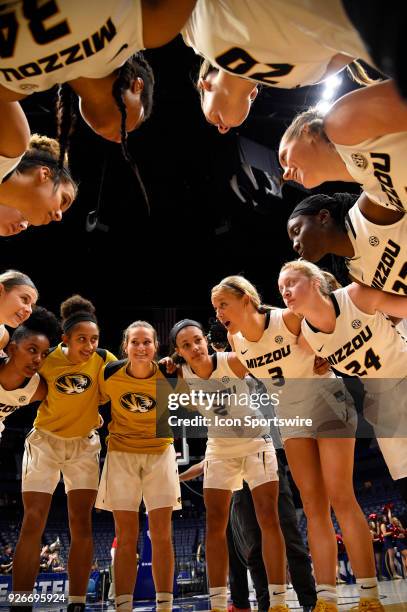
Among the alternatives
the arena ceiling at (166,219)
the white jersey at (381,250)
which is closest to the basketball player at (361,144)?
the white jersey at (381,250)

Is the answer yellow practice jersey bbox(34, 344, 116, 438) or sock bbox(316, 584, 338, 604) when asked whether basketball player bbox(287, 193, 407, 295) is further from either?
yellow practice jersey bbox(34, 344, 116, 438)

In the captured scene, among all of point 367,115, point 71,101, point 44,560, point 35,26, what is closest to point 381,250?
point 367,115

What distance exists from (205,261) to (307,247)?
726 centimetres

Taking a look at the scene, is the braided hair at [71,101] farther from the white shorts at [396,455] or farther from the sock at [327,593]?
the sock at [327,593]

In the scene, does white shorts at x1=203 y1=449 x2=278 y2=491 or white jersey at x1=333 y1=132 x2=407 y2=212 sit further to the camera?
white shorts at x1=203 y1=449 x2=278 y2=491

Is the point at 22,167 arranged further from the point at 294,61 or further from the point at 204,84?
the point at 294,61

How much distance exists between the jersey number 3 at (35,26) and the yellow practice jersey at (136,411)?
9.24 ft

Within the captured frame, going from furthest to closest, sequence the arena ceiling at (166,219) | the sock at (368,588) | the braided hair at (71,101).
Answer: the arena ceiling at (166,219), the sock at (368,588), the braided hair at (71,101)

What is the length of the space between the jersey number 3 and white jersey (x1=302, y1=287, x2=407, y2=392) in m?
2.15


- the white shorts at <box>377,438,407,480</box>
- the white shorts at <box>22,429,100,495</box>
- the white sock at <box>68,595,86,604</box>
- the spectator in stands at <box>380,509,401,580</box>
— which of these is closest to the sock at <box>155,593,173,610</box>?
the white sock at <box>68,595,86,604</box>

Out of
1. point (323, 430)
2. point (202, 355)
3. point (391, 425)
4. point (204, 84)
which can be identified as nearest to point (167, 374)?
point (202, 355)

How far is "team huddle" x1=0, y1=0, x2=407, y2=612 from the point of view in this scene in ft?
4.11

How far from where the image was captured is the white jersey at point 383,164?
5.19 ft

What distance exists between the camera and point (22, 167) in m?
2.11
